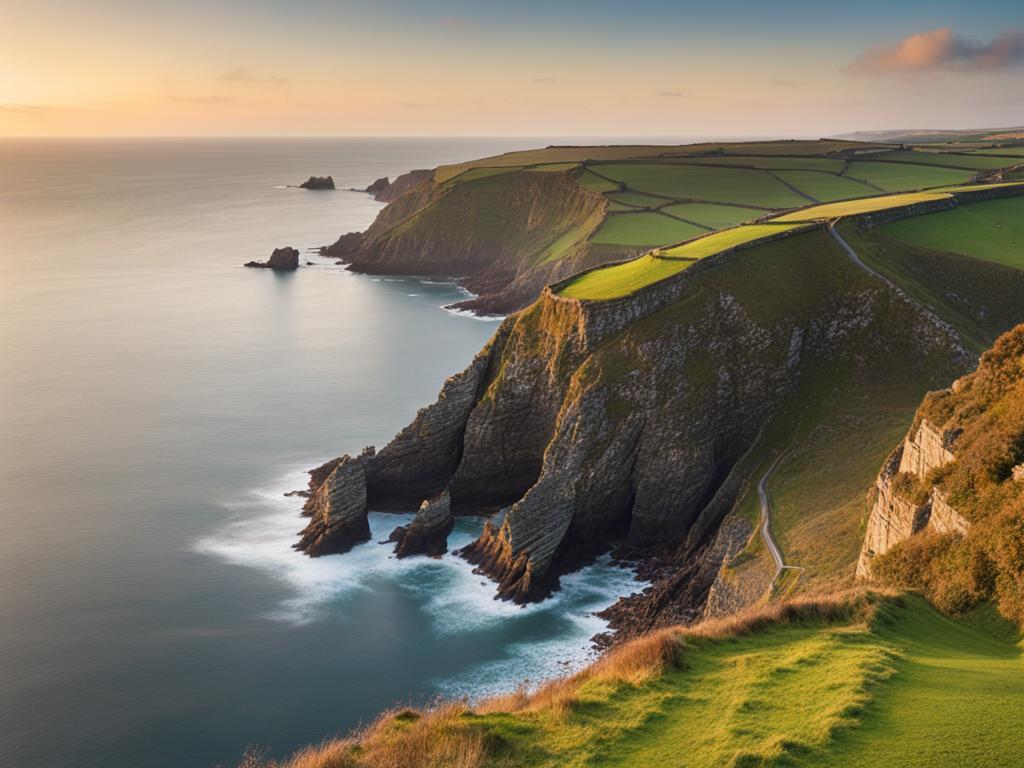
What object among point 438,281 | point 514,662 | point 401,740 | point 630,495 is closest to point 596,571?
point 630,495

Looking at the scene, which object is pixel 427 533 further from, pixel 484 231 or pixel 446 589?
pixel 484 231

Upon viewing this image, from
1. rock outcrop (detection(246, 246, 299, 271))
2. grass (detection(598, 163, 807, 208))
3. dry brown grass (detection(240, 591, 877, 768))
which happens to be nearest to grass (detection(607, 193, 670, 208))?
grass (detection(598, 163, 807, 208))

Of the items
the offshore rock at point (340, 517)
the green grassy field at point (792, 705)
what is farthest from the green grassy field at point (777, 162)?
the green grassy field at point (792, 705)

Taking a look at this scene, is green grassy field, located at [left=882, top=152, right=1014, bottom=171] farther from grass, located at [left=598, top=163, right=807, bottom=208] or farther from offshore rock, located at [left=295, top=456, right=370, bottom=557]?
offshore rock, located at [left=295, top=456, right=370, bottom=557]

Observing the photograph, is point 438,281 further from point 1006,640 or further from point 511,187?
point 1006,640

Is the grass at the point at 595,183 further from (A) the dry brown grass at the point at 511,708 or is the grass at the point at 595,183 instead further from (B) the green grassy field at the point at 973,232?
(A) the dry brown grass at the point at 511,708

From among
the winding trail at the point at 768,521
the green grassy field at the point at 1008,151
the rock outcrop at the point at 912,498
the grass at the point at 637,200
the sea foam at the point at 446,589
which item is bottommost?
the sea foam at the point at 446,589
